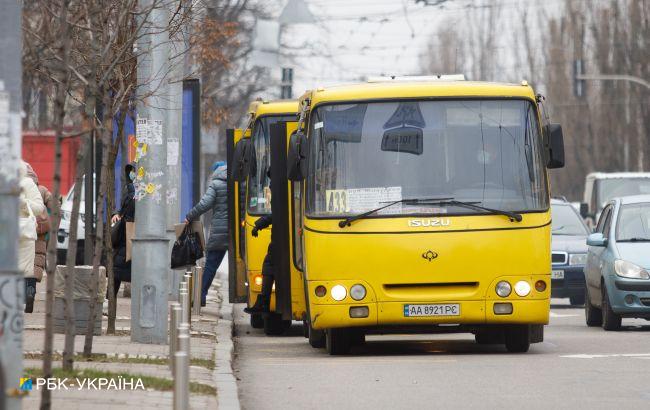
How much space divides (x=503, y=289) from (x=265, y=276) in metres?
4.28

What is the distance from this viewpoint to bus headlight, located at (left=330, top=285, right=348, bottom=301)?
49.5 ft

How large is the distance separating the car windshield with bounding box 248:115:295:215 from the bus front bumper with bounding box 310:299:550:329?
4813mm

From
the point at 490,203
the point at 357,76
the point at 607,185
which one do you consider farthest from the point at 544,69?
the point at 490,203

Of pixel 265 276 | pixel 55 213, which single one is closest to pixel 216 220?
pixel 265 276

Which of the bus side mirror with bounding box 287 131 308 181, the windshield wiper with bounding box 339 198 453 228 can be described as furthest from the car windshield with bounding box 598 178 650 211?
the bus side mirror with bounding box 287 131 308 181

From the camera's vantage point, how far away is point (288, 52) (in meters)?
48.9

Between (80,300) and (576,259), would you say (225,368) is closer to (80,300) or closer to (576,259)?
(80,300)

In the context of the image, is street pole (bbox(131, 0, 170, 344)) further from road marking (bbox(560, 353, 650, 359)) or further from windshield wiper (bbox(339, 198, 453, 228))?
road marking (bbox(560, 353, 650, 359))

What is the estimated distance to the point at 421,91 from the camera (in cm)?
1572

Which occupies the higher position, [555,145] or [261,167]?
[261,167]

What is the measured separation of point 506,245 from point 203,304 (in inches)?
316

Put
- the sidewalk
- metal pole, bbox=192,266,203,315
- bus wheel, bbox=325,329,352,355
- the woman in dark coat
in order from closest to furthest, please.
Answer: the sidewalk
bus wheel, bbox=325,329,352,355
the woman in dark coat
metal pole, bbox=192,266,203,315

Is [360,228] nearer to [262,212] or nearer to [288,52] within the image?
[262,212]

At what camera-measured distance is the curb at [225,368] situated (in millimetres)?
11031
